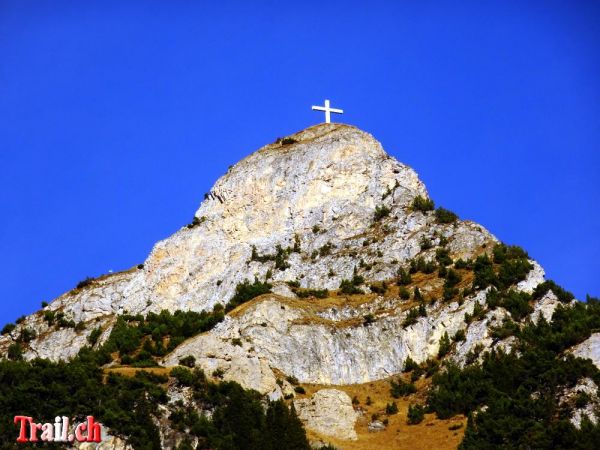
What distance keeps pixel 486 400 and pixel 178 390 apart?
2225 cm

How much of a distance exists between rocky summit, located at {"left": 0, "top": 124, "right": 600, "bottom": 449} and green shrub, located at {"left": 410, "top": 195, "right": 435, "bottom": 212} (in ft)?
0.54

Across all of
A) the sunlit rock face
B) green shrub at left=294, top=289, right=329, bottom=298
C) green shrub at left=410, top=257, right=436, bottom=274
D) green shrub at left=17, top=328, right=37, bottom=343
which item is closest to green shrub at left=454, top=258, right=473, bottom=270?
the sunlit rock face

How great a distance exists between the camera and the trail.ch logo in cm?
6625

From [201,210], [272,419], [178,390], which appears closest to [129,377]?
[178,390]

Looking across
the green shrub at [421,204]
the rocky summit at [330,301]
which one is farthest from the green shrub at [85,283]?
the green shrub at [421,204]

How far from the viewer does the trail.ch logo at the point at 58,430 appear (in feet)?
217

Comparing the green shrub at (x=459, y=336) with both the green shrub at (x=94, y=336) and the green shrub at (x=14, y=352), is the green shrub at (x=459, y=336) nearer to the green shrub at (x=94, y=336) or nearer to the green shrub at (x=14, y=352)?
the green shrub at (x=94, y=336)

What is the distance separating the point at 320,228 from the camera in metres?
108

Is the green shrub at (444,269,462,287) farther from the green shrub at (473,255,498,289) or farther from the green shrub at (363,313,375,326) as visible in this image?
the green shrub at (363,313,375,326)

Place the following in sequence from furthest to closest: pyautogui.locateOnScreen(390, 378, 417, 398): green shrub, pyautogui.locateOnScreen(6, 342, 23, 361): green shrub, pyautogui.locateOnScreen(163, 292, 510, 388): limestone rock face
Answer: pyautogui.locateOnScreen(6, 342, 23, 361): green shrub, pyautogui.locateOnScreen(163, 292, 510, 388): limestone rock face, pyautogui.locateOnScreen(390, 378, 417, 398): green shrub

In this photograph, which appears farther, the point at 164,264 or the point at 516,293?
the point at 164,264

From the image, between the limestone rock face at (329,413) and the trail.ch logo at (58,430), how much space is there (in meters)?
16.5

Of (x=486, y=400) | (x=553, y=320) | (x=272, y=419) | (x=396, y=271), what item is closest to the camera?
(x=272, y=419)

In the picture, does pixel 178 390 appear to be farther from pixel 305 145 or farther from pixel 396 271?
pixel 305 145
